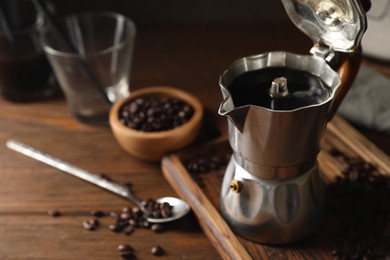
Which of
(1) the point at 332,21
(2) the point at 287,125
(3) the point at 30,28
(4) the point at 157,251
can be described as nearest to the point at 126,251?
(4) the point at 157,251

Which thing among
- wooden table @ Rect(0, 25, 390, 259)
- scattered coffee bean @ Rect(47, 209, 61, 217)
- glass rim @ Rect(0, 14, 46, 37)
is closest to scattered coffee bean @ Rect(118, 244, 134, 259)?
wooden table @ Rect(0, 25, 390, 259)

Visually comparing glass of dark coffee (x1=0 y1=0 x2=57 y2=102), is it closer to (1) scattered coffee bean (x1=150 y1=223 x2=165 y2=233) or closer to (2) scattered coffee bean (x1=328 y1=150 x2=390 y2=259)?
(1) scattered coffee bean (x1=150 y1=223 x2=165 y2=233)

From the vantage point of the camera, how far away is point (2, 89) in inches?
45.3

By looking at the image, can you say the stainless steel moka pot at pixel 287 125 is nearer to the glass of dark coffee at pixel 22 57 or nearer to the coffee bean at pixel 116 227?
the coffee bean at pixel 116 227

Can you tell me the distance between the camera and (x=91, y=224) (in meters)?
0.85

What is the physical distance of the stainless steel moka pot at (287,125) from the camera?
719 mm

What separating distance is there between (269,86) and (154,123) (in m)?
0.25

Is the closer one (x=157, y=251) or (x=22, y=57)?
(x=157, y=251)

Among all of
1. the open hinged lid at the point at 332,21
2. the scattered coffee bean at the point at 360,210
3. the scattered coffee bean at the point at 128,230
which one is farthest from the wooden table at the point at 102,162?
the open hinged lid at the point at 332,21

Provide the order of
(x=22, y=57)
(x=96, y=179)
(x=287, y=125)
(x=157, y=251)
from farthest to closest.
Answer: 1. (x=22, y=57)
2. (x=96, y=179)
3. (x=157, y=251)
4. (x=287, y=125)

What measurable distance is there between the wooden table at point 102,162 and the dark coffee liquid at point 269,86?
21 cm

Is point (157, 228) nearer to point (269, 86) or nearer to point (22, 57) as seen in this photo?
point (269, 86)

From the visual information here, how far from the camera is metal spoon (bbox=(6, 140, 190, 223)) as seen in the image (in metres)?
0.86

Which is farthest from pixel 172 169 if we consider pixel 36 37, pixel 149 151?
pixel 36 37
